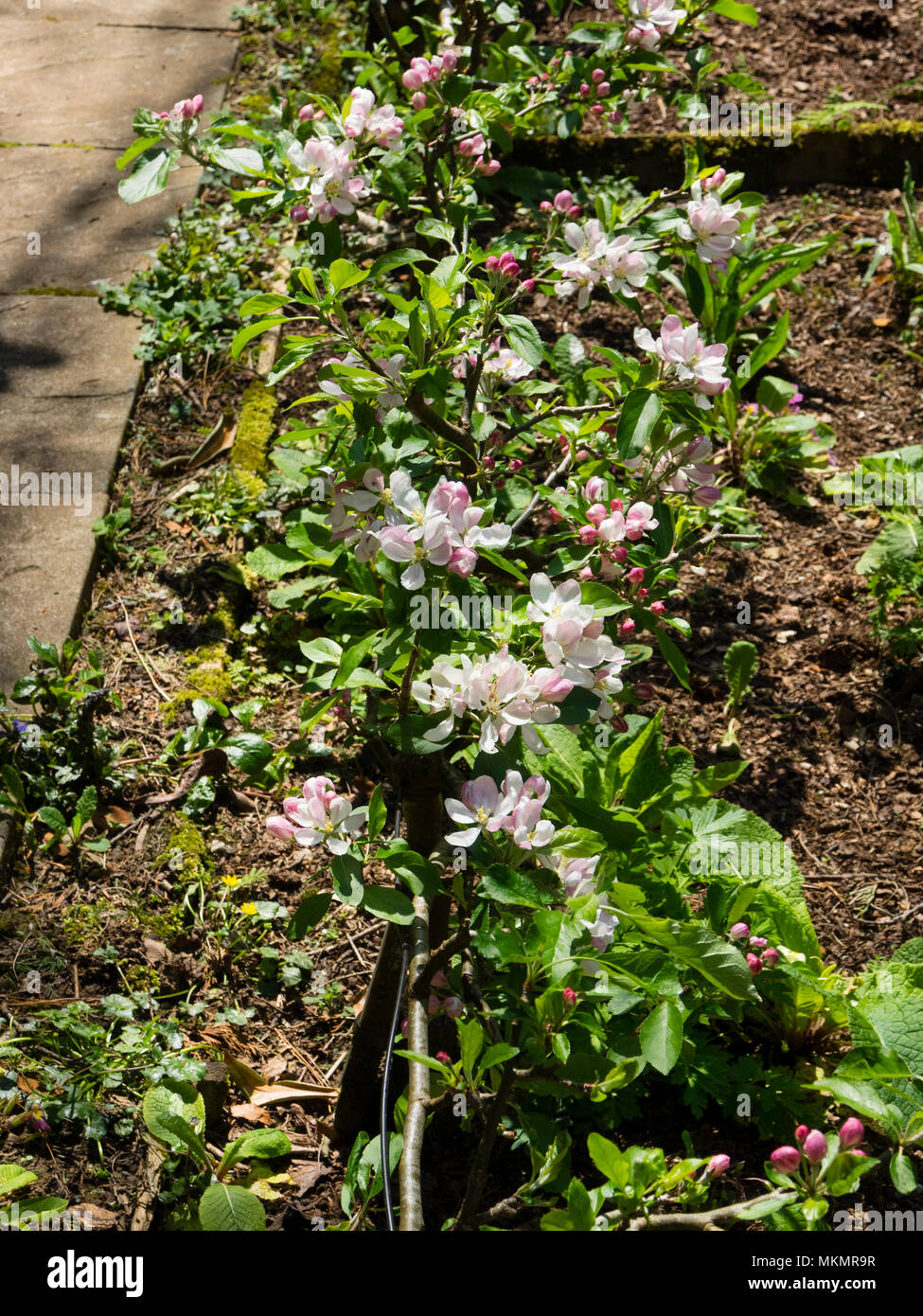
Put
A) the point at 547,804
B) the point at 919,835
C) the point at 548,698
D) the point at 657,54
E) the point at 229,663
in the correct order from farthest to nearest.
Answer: the point at 229,663
the point at 919,835
the point at 657,54
the point at 547,804
the point at 548,698

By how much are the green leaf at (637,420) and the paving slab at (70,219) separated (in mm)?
2617

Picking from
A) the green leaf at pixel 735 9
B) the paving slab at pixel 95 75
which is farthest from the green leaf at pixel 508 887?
the paving slab at pixel 95 75

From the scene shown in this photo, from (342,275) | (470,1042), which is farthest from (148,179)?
(470,1042)

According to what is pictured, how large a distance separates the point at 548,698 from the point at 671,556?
2.31 feet

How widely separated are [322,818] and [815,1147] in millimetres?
735

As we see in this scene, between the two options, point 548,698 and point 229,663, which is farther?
point 229,663

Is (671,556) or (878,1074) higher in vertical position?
(671,556)

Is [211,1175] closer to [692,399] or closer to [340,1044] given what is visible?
[340,1044]

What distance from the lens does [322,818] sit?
147 centimetres

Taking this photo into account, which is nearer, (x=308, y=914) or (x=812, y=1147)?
(x=812, y=1147)

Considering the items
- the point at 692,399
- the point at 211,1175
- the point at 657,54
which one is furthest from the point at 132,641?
the point at 657,54

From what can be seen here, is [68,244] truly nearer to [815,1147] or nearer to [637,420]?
[637,420]

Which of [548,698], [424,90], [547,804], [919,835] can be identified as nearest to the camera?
[548,698]

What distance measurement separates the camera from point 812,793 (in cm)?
276
